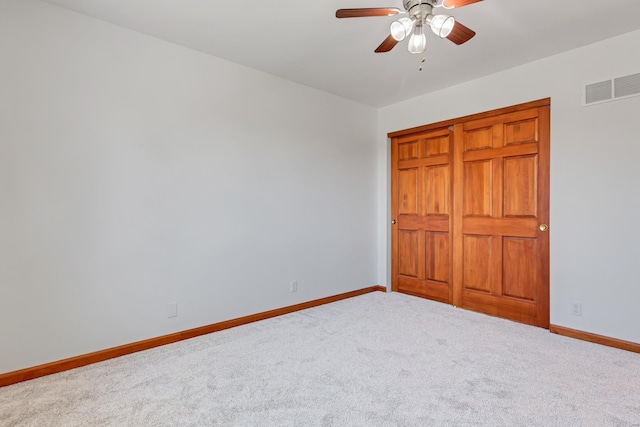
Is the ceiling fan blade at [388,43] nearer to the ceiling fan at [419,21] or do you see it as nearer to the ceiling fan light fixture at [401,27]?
the ceiling fan at [419,21]

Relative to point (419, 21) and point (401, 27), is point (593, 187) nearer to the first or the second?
point (419, 21)

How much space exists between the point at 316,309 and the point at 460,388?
6.34 ft

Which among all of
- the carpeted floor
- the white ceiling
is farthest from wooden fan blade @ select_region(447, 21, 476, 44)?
the carpeted floor

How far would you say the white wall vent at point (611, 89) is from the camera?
2.66m

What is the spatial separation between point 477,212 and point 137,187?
3.41 metres

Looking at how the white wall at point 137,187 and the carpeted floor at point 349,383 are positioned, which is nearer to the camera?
the carpeted floor at point 349,383

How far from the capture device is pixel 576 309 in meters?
2.93

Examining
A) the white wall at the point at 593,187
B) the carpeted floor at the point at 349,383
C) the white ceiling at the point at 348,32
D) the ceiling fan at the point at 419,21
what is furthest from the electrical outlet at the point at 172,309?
the white wall at the point at 593,187

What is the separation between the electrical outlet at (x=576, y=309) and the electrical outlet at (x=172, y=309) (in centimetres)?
353

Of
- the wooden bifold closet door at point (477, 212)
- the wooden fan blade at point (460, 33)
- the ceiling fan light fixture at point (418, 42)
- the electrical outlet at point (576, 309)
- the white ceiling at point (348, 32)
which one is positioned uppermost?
the white ceiling at point (348, 32)

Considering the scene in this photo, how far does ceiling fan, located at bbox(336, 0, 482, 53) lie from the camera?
1795mm

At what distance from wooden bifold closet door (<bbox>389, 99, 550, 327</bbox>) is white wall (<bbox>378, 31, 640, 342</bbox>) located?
128mm

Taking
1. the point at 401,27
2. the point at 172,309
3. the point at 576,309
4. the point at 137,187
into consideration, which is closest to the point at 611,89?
the point at 576,309

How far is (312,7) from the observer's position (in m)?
2.30
